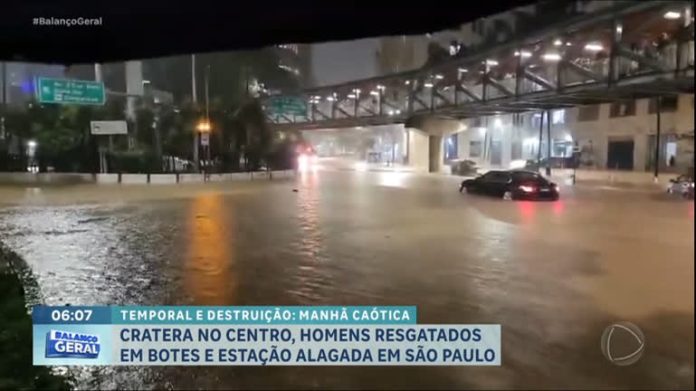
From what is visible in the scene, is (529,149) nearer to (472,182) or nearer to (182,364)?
(472,182)

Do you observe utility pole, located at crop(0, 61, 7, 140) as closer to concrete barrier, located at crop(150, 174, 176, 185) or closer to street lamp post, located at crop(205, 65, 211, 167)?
concrete barrier, located at crop(150, 174, 176, 185)

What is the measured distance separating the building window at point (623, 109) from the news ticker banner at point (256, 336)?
2.09 ft

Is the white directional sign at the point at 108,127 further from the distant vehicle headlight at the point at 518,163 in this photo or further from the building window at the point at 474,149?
the distant vehicle headlight at the point at 518,163

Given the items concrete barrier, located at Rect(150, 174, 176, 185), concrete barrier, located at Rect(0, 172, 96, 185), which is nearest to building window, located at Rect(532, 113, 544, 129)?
concrete barrier, located at Rect(150, 174, 176, 185)

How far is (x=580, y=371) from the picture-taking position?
4.18ft

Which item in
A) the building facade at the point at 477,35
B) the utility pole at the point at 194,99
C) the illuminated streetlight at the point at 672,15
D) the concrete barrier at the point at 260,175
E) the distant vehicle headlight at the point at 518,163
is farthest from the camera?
the concrete barrier at the point at 260,175

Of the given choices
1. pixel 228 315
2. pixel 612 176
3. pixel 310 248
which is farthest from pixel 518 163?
pixel 228 315

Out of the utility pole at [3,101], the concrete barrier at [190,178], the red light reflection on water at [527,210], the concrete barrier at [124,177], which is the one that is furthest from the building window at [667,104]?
the utility pole at [3,101]

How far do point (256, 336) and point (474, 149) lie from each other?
83 centimetres

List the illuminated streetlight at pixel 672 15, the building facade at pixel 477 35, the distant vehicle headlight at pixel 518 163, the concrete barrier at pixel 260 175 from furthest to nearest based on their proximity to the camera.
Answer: the concrete barrier at pixel 260 175, the distant vehicle headlight at pixel 518 163, the building facade at pixel 477 35, the illuminated streetlight at pixel 672 15

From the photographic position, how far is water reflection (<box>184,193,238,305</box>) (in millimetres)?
1507

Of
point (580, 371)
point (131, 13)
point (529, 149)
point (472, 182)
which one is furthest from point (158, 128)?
point (580, 371)

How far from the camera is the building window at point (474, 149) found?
60.7 inches

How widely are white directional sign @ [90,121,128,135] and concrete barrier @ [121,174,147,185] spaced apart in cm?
17
